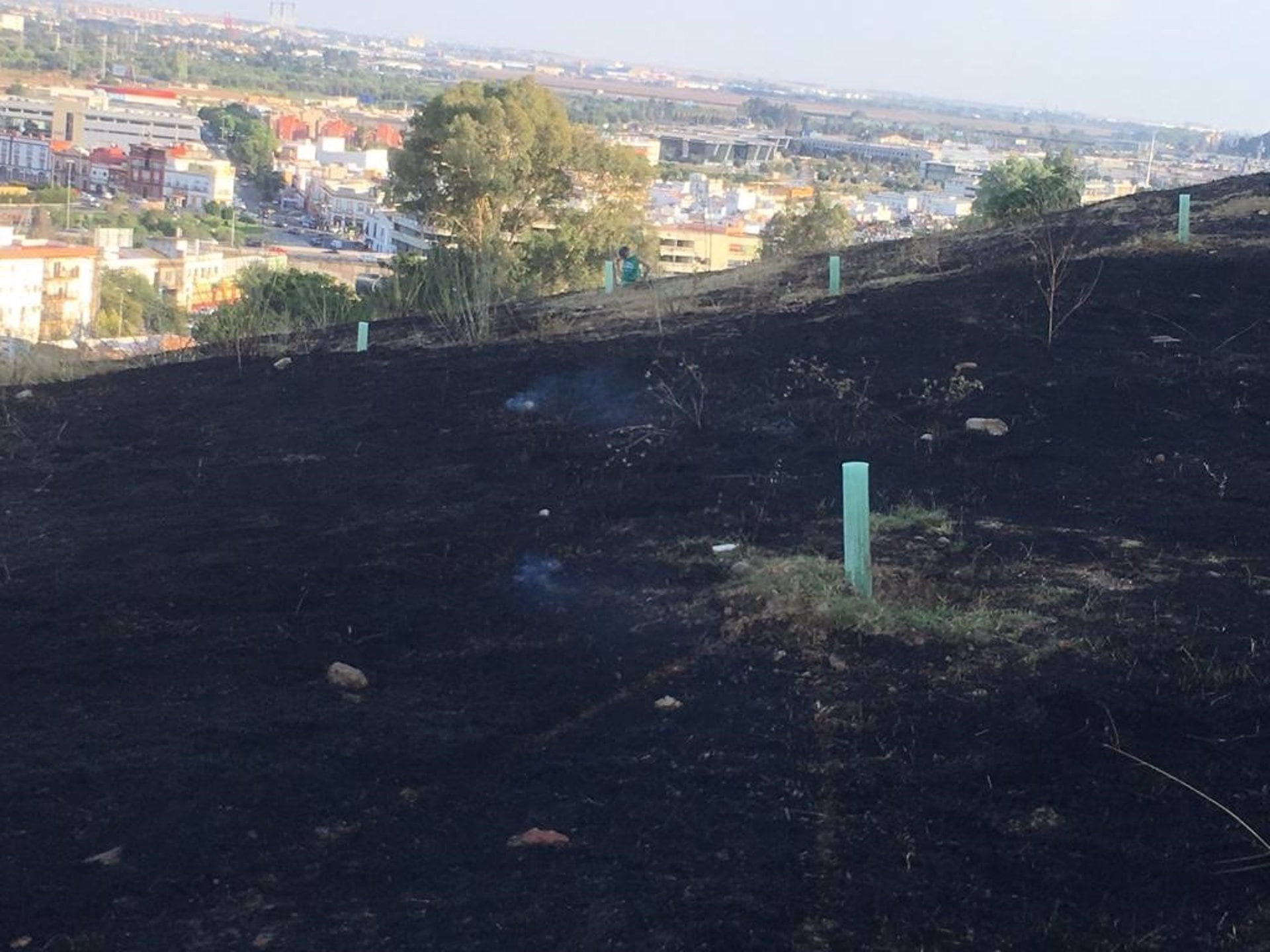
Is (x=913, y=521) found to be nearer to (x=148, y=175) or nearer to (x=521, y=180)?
(x=521, y=180)

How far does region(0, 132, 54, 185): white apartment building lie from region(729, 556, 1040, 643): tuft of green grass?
5238cm

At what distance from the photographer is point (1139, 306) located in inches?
354

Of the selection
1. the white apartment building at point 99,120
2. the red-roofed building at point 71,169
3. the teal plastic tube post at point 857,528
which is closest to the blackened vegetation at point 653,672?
the teal plastic tube post at point 857,528

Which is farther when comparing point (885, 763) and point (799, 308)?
point (799, 308)

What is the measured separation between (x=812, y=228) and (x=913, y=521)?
48.1ft

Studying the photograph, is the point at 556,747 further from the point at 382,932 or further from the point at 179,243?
the point at 179,243

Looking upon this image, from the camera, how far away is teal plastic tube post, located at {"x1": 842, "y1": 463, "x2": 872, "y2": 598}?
15.9ft

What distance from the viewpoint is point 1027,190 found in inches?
669

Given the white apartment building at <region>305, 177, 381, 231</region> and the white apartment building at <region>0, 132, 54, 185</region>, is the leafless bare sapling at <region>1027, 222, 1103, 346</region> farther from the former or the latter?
the white apartment building at <region>0, 132, 54, 185</region>

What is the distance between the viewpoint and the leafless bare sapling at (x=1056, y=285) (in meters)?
8.48

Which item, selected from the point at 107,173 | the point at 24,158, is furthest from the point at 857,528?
the point at 24,158

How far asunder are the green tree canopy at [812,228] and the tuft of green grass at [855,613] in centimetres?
1444

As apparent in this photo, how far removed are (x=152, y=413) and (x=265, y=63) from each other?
134704mm

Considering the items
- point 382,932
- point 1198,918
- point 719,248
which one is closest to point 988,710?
point 1198,918
